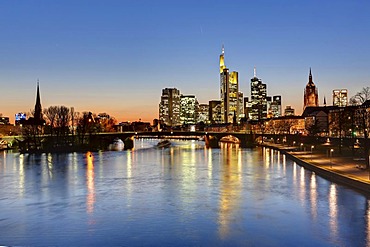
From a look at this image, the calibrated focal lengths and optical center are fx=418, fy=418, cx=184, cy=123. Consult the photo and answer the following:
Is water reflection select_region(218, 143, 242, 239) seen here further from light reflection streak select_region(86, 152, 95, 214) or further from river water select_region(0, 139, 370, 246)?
light reflection streak select_region(86, 152, 95, 214)

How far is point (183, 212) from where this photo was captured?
86.6 ft

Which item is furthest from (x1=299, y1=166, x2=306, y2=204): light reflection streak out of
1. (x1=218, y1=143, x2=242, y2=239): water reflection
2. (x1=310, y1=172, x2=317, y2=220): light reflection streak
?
(x1=218, y1=143, x2=242, y2=239): water reflection

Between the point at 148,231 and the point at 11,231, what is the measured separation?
742cm

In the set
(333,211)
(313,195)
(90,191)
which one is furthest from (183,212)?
(90,191)

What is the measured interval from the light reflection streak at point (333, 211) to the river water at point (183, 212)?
0.17 feet

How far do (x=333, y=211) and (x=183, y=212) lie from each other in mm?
9383

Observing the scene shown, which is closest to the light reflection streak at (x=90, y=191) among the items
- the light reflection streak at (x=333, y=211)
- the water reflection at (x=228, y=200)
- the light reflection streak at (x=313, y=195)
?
the water reflection at (x=228, y=200)

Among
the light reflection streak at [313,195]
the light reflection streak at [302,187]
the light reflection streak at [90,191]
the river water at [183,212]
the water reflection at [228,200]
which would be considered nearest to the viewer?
the river water at [183,212]

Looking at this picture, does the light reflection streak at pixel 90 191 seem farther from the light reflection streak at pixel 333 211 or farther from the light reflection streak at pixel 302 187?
the light reflection streak at pixel 302 187

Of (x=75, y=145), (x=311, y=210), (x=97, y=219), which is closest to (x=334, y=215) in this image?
(x=311, y=210)

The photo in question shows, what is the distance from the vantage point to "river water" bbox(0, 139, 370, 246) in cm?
2036

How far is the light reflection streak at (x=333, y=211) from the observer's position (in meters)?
21.3

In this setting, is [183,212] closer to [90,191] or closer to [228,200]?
[228,200]

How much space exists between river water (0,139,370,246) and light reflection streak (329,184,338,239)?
0.05m
